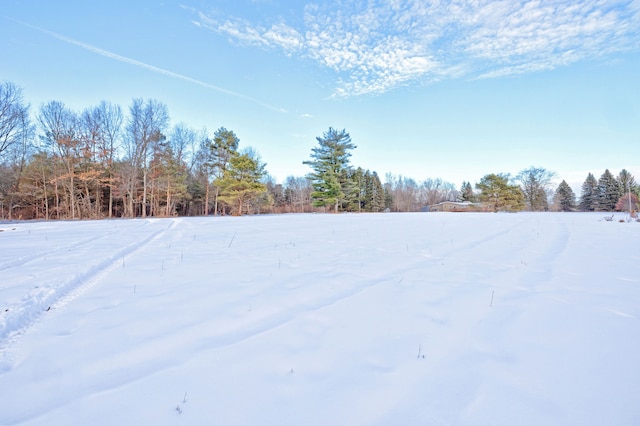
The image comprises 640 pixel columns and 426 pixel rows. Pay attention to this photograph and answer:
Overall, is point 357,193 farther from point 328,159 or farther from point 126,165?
point 126,165

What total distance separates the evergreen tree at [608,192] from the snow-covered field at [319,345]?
50.7 m

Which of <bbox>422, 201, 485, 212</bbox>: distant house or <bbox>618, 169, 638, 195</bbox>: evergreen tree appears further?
<bbox>618, 169, 638, 195</bbox>: evergreen tree

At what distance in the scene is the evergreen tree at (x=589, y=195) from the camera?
4031cm

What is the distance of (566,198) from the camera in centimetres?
4556

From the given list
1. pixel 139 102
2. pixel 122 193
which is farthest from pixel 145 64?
pixel 122 193

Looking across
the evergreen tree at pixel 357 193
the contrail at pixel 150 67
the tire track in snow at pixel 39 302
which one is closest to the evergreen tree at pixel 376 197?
the evergreen tree at pixel 357 193

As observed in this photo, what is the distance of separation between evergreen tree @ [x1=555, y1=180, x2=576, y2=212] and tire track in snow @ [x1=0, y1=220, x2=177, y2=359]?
6089cm

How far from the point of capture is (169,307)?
9.12ft

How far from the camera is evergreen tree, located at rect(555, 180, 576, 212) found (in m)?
45.3

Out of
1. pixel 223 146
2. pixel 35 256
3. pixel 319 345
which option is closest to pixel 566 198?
pixel 223 146

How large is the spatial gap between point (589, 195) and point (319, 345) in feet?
190

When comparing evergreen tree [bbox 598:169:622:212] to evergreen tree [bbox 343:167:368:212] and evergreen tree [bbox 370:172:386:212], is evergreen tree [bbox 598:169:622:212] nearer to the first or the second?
evergreen tree [bbox 370:172:386:212]

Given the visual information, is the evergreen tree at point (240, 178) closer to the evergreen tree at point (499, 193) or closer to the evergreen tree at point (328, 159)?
the evergreen tree at point (328, 159)

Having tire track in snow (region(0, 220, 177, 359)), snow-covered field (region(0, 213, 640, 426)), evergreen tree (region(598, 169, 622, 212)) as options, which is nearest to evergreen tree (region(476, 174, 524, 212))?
evergreen tree (region(598, 169, 622, 212))
